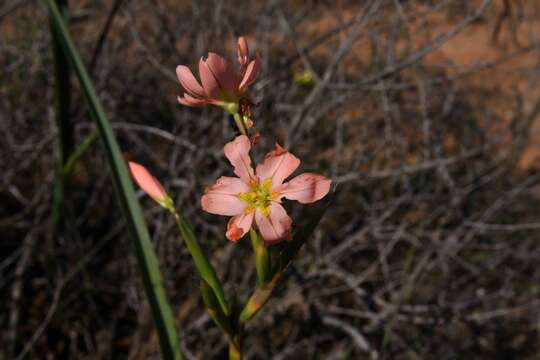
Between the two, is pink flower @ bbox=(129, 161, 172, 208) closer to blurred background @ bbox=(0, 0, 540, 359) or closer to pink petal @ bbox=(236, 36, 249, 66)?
pink petal @ bbox=(236, 36, 249, 66)

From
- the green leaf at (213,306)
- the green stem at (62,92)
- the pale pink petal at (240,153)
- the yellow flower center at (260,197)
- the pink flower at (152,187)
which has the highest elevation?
the green stem at (62,92)

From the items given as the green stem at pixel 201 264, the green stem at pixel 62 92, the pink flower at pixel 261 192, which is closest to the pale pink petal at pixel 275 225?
the pink flower at pixel 261 192

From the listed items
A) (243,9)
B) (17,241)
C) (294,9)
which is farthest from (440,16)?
(17,241)

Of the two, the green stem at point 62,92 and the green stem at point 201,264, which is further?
the green stem at point 62,92

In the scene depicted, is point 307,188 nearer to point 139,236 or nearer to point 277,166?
point 277,166

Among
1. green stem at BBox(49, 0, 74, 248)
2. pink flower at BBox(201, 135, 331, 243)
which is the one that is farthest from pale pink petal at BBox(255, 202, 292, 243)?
green stem at BBox(49, 0, 74, 248)

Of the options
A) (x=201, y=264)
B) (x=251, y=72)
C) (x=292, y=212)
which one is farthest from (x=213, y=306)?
(x=292, y=212)

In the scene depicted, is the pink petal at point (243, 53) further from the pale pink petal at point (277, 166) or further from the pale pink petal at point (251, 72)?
the pale pink petal at point (277, 166)
